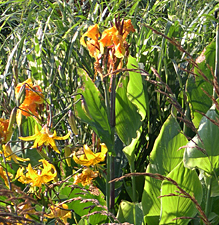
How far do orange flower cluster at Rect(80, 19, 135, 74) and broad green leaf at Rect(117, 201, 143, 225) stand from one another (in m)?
0.44

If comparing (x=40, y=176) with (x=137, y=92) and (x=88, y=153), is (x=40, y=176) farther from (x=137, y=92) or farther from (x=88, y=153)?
(x=137, y=92)

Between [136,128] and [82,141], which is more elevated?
[136,128]

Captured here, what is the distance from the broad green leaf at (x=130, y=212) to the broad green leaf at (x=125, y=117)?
8.4 inches

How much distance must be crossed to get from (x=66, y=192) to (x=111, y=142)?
9.2 inches

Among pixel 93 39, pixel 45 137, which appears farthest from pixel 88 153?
pixel 93 39

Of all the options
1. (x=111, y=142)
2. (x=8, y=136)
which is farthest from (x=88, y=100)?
(x=8, y=136)

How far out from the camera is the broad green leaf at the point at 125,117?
1.15 meters

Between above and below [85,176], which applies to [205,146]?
above

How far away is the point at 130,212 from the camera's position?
1073mm

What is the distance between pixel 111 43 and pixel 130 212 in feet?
1.79

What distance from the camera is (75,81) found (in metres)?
1.47

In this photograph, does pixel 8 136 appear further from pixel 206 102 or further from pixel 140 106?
pixel 206 102

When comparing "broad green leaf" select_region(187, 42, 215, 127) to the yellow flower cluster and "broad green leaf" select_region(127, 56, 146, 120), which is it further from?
the yellow flower cluster

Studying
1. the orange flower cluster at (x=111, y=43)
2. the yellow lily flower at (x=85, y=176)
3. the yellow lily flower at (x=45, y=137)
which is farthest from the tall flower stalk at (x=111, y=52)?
the yellow lily flower at (x=45, y=137)
